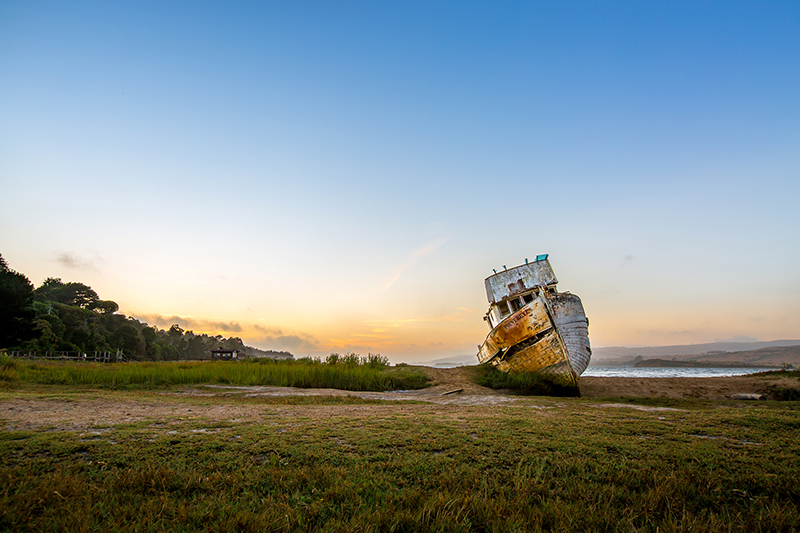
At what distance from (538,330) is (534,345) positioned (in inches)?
24.4

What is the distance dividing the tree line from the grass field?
27.7 m

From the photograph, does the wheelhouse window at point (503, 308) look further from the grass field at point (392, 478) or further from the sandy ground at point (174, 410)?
the grass field at point (392, 478)

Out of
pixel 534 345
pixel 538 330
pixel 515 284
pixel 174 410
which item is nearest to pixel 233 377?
pixel 174 410

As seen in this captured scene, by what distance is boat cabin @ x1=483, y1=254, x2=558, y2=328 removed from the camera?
59.6 ft

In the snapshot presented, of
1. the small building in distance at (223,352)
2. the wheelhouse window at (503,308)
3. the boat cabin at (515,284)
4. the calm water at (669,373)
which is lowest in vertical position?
the calm water at (669,373)

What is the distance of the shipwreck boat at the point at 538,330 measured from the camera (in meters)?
14.3

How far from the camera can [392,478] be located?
252cm

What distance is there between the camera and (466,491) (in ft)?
7.57

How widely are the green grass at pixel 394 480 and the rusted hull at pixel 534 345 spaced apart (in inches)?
413

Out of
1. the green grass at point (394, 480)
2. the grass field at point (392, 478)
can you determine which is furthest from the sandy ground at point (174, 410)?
the green grass at point (394, 480)

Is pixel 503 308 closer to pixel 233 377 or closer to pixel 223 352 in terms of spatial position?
pixel 233 377

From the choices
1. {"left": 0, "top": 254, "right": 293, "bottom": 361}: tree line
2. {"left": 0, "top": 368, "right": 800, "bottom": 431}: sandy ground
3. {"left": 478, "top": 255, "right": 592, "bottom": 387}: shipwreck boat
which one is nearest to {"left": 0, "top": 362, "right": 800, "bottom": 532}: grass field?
{"left": 0, "top": 368, "right": 800, "bottom": 431}: sandy ground

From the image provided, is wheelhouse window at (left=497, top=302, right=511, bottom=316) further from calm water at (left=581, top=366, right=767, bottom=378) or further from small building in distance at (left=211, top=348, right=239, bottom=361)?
small building in distance at (left=211, top=348, right=239, bottom=361)

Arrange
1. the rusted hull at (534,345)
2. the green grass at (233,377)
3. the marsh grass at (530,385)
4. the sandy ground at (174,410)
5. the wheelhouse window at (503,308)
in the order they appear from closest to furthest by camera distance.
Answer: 1. the sandy ground at (174,410)
2. the green grass at (233,377)
3. the marsh grass at (530,385)
4. the rusted hull at (534,345)
5. the wheelhouse window at (503,308)
